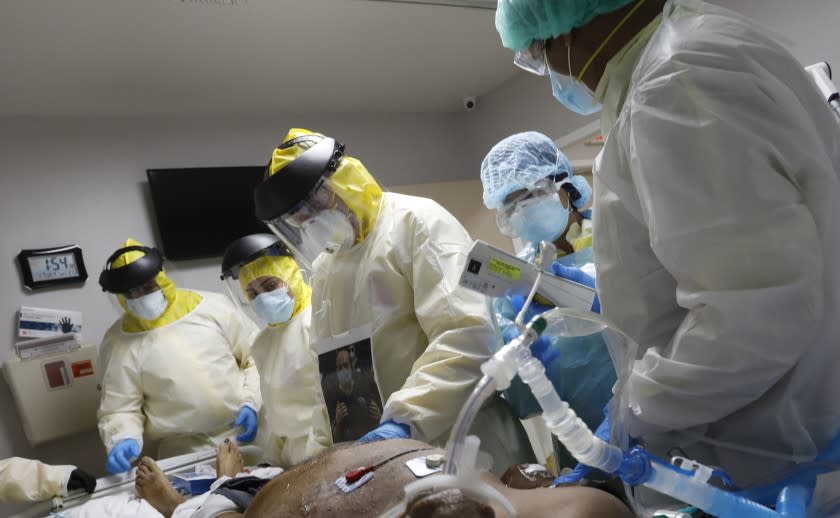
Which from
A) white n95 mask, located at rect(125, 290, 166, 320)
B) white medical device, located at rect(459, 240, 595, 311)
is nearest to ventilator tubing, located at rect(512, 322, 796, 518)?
white medical device, located at rect(459, 240, 595, 311)

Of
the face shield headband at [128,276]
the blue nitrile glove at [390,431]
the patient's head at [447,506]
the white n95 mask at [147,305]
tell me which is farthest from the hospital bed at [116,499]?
the patient's head at [447,506]

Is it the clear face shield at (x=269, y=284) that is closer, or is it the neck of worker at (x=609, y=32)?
the neck of worker at (x=609, y=32)

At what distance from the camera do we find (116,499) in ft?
6.59

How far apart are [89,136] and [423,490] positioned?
3480 millimetres

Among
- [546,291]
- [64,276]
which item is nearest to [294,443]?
[546,291]

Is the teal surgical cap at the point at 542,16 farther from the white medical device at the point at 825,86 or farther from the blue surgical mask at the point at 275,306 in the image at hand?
the blue surgical mask at the point at 275,306

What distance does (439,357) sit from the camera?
130cm

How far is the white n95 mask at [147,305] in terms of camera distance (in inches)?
104

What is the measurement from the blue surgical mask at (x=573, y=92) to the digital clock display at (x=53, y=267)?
10.0 feet

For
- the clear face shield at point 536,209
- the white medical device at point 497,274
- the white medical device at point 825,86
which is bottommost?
the white medical device at point 497,274

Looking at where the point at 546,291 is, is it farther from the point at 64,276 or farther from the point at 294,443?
the point at 64,276

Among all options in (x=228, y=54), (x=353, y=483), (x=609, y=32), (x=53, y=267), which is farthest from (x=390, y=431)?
(x=53, y=267)

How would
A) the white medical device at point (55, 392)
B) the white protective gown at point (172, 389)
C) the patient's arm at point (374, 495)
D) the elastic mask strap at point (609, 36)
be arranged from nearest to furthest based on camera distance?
the patient's arm at point (374, 495)
the elastic mask strap at point (609, 36)
the white protective gown at point (172, 389)
the white medical device at point (55, 392)

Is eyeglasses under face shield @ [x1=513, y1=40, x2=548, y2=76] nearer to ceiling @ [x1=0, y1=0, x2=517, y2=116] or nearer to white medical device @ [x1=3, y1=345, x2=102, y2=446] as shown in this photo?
ceiling @ [x1=0, y1=0, x2=517, y2=116]
